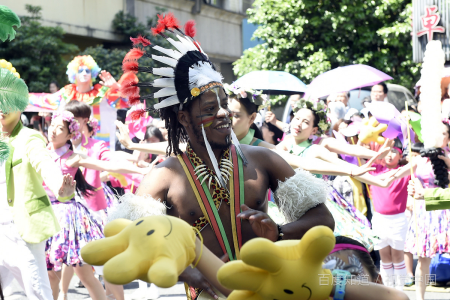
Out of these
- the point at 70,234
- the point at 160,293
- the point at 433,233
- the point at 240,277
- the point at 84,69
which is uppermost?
the point at 84,69

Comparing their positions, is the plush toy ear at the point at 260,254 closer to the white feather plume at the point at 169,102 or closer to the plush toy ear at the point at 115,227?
the plush toy ear at the point at 115,227

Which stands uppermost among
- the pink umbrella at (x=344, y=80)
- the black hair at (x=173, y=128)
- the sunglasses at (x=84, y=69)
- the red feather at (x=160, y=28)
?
the sunglasses at (x=84, y=69)

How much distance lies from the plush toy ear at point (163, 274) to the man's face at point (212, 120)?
3.75 feet

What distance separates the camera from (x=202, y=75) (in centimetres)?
260

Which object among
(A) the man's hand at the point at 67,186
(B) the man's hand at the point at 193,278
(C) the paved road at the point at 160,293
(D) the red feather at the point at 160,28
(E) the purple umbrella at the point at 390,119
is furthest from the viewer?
(C) the paved road at the point at 160,293

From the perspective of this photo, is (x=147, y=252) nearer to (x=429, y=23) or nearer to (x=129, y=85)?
(x=129, y=85)

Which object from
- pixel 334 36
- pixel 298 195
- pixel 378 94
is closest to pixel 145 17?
pixel 334 36

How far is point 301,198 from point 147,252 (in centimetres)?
112

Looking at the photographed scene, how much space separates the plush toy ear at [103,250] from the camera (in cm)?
158

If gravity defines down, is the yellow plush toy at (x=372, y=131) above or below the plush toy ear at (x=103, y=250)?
above

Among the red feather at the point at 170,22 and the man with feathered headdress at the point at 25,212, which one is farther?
the man with feathered headdress at the point at 25,212

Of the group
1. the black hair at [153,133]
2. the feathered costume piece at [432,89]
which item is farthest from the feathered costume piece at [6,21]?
the black hair at [153,133]

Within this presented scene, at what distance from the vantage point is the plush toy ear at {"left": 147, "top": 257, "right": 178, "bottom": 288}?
4.72ft

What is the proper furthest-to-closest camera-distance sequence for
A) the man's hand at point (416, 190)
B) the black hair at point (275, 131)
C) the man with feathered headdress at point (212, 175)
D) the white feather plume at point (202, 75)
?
1. the black hair at point (275, 131)
2. the man's hand at point (416, 190)
3. the white feather plume at point (202, 75)
4. the man with feathered headdress at point (212, 175)
